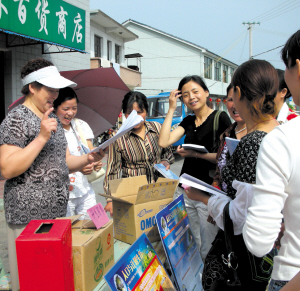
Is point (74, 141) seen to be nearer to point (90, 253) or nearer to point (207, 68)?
point (90, 253)

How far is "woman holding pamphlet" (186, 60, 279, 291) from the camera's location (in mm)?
1236

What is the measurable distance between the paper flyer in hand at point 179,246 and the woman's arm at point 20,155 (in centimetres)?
79

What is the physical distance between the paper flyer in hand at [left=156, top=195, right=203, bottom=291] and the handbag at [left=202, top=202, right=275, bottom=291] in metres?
0.36

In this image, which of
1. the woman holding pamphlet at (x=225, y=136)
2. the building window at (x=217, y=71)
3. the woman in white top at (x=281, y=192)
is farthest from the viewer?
the building window at (x=217, y=71)

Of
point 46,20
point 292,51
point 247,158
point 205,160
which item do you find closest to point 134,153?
point 205,160

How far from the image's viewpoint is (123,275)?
124 cm

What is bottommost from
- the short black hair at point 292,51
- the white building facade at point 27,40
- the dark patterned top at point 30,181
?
the dark patterned top at point 30,181

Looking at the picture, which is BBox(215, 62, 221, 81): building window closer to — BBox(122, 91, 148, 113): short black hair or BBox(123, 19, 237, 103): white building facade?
BBox(123, 19, 237, 103): white building facade

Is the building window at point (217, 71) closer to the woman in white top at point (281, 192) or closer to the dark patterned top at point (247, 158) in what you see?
the dark patterned top at point (247, 158)

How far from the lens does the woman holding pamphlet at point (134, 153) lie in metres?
2.58

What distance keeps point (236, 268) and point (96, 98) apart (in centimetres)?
243

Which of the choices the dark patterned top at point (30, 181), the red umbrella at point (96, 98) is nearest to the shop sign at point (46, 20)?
the red umbrella at point (96, 98)

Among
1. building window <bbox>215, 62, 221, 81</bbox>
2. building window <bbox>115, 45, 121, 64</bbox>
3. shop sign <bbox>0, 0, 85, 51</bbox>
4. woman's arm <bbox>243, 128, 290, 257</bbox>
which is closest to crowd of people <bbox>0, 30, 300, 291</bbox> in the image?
woman's arm <bbox>243, 128, 290, 257</bbox>

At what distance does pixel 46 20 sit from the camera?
6926mm
